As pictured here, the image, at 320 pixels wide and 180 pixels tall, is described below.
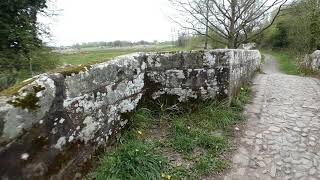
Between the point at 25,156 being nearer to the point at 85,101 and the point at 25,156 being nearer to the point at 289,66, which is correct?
the point at 85,101

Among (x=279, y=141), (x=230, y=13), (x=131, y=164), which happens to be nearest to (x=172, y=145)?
(x=131, y=164)

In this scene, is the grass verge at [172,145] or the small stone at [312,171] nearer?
the grass verge at [172,145]

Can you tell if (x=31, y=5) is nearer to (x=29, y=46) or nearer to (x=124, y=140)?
(x=29, y=46)

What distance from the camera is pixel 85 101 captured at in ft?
9.96

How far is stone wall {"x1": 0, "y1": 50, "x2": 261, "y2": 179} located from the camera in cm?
224

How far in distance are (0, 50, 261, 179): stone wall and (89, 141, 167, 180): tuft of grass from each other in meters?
0.21

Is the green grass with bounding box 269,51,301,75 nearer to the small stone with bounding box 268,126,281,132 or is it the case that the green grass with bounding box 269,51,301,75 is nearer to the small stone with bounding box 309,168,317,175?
the small stone with bounding box 268,126,281,132

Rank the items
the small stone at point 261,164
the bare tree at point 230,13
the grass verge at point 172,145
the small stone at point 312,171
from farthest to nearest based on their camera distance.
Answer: the bare tree at point 230,13 < the small stone at point 261,164 < the small stone at point 312,171 < the grass verge at point 172,145

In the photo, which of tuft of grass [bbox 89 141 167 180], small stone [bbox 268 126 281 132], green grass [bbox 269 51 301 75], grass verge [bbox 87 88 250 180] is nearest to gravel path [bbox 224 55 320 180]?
small stone [bbox 268 126 281 132]

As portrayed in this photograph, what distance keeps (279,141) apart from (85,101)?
8.94 ft

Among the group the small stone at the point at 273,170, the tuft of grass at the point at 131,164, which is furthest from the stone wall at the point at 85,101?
the small stone at the point at 273,170

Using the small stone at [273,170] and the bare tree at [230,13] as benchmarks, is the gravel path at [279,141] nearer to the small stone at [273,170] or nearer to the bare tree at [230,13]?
the small stone at [273,170]

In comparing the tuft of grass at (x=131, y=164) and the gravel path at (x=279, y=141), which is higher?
the tuft of grass at (x=131, y=164)

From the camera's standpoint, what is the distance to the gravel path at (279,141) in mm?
3359
